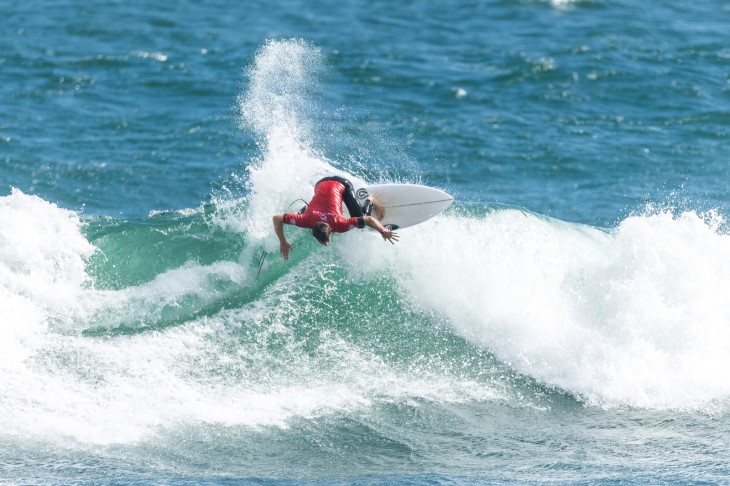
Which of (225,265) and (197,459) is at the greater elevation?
(225,265)

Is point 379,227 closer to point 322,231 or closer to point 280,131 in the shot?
point 322,231

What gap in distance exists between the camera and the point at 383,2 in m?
30.7

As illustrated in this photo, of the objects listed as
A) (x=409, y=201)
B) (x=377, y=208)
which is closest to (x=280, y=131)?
(x=377, y=208)

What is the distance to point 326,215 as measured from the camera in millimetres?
11914

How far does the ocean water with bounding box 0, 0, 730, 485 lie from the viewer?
10492 mm


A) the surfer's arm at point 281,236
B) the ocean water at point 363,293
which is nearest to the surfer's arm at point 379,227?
the surfer's arm at point 281,236

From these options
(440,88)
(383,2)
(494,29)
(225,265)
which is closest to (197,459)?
(225,265)

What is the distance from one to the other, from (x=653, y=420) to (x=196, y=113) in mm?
14116

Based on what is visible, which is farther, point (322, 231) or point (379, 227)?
point (379, 227)

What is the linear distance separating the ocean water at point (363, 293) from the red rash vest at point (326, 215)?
1.53 meters

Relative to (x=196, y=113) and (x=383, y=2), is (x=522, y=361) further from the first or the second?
(x=383, y=2)

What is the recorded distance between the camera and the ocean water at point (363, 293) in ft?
34.4

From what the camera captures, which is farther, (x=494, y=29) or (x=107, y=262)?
(x=494, y=29)

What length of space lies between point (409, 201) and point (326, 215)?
1629mm
